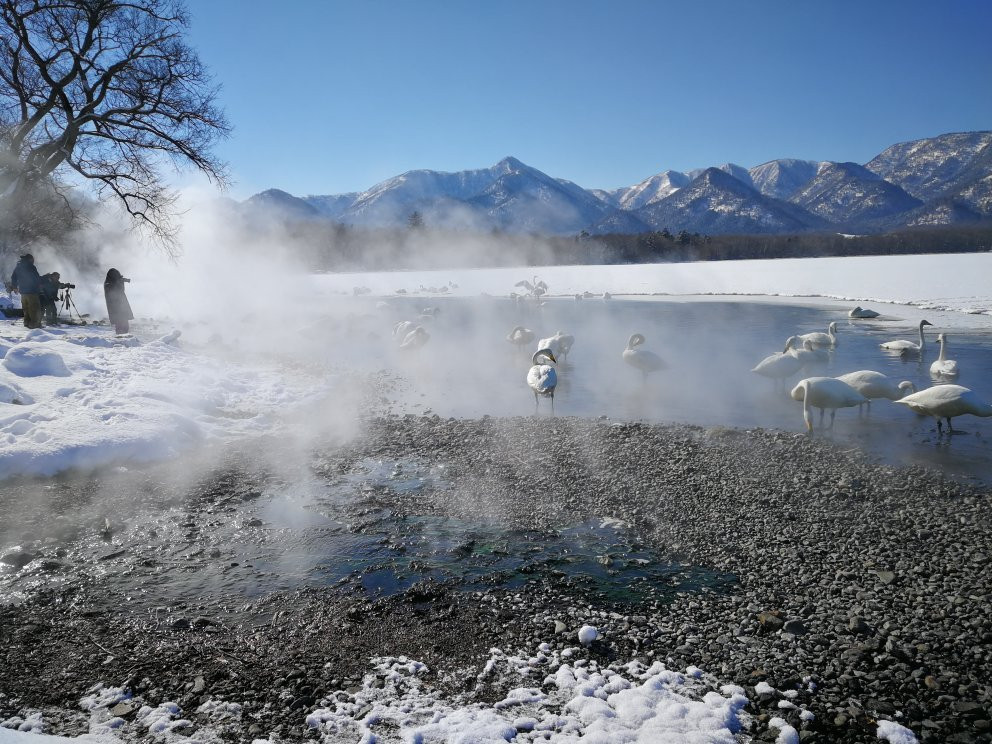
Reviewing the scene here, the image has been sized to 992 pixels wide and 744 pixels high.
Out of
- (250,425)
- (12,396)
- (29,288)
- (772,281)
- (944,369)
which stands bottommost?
(250,425)

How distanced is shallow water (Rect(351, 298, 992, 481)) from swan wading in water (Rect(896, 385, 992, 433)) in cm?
39

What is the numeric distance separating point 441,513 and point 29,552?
12.3ft

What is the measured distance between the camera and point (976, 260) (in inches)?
1572

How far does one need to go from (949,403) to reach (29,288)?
1840 centimetres

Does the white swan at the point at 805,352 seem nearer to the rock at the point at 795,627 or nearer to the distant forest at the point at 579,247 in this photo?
the rock at the point at 795,627

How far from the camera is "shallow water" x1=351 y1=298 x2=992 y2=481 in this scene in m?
8.71

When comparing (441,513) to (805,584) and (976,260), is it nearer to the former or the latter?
(805,584)

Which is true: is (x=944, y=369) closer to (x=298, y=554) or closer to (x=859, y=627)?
(x=859, y=627)

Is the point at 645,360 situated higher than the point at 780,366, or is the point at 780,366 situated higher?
the point at 645,360

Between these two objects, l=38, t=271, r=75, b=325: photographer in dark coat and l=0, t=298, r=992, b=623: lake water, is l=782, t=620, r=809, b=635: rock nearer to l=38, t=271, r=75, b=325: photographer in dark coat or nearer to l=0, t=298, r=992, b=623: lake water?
l=0, t=298, r=992, b=623: lake water

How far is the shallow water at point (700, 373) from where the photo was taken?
8.71 m

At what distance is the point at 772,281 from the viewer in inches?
1446

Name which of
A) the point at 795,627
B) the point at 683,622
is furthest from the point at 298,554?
the point at 795,627


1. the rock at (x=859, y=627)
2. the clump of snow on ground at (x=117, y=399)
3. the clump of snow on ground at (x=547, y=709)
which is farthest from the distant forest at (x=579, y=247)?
the clump of snow on ground at (x=547, y=709)
